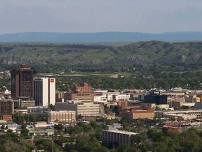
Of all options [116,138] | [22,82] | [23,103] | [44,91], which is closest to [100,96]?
[22,82]

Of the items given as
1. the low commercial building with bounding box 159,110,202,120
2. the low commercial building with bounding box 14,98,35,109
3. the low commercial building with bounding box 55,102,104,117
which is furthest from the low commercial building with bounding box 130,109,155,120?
the low commercial building with bounding box 14,98,35,109

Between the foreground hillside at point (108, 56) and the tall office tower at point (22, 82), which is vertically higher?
the foreground hillside at point (108, 56)

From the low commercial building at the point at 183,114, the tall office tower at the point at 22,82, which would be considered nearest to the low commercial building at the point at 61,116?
the low commercial building at the point at 183,114

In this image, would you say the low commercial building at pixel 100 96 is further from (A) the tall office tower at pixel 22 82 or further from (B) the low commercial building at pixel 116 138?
(B) the low commercial building at pixel 116 138

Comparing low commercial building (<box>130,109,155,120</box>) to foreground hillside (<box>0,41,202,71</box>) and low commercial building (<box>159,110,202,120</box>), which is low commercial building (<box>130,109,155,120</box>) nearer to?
low commercial building (<box>159,110,202,120</box>)

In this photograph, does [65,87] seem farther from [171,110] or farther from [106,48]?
[106,48]

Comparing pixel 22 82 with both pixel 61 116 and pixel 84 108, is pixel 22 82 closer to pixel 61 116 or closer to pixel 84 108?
pixel 84 108

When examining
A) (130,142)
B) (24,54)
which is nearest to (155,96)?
(130,142)
